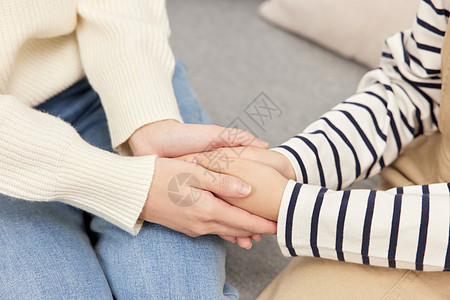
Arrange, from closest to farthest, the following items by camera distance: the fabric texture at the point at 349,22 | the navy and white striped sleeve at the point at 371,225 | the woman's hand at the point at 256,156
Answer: the navy and white striped sleeve at the point at 371,225 < the woman's hand at the point at 256,156 < the fabric texture at the point at 349,22

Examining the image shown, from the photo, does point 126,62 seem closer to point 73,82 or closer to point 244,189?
point 73,82

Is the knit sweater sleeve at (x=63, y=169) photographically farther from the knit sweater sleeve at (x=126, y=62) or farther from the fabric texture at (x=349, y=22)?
the fabric texture at (x=349, y=22)

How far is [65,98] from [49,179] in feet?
0.71

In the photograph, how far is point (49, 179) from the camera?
0.53 m

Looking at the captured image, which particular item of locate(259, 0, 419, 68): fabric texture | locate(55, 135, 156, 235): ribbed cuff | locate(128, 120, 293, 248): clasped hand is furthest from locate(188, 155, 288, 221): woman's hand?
locate(259, 0, 419, 68): fabric texture

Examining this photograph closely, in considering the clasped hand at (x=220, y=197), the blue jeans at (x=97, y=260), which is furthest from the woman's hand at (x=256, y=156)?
the blue jeans at (x=97, y=260)

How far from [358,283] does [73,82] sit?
0.50 m

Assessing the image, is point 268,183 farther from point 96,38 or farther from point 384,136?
point 96,38

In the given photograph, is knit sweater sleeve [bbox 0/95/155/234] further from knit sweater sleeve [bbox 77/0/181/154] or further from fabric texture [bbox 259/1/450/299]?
fabric texture [bbox 259/1/450/299]

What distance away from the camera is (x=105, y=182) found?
1.80 feet

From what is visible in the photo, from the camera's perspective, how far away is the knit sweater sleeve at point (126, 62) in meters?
0.63

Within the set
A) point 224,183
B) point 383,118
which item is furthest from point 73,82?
point 383,118

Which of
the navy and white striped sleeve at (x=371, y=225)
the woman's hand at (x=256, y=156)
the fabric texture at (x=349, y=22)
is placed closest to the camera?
the navy and white striped sleeve at (x=371, y=225)

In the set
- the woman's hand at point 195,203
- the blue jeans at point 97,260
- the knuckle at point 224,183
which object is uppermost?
the knuckle at point 224,183
